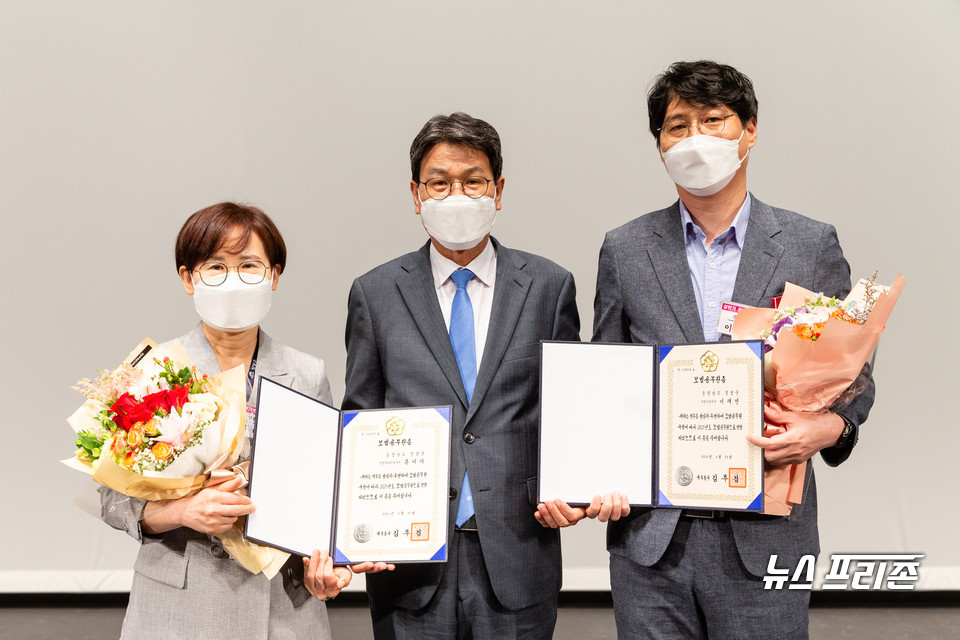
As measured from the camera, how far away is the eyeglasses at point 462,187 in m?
1.93

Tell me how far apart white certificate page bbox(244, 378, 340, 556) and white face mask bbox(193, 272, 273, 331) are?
0.26m

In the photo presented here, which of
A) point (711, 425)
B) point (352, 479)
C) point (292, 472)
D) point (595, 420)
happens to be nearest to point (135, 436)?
point (292, 472)

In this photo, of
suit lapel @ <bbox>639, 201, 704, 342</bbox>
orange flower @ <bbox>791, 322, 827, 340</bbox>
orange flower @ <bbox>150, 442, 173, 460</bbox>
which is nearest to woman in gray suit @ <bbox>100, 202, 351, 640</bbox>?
orange flower @ <bbox>150, 442, 173, 460</bbox>

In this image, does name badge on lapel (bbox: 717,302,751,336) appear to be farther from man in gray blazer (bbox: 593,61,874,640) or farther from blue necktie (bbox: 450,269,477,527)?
blue necktie (bbox: 450,269,477,527)

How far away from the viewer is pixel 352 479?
5.60 feet

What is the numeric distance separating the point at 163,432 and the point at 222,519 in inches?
9.0

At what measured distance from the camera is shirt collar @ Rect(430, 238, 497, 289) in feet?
6.46

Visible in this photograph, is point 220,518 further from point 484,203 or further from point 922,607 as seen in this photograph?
point 922,607

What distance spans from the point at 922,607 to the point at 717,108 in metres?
3.05

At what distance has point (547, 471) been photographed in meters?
1.72

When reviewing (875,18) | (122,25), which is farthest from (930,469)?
(122,25)

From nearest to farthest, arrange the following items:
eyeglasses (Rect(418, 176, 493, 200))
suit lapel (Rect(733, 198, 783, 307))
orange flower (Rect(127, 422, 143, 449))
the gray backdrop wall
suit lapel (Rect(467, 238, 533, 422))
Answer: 1. orange flower (Rect(127, 422, 143, 449))
2. suit lapel (Rect(733, 198, 783, 307))
3. suit lapel (Rect(467, 238, 533, 422))
4. eyeglasses (Rect(418, 176, 493, 200))
5. the gray backdrop wall

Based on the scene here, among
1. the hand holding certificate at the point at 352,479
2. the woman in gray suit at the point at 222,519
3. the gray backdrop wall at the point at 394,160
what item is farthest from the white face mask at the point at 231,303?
the gray backdrop wall at the point at 394,160

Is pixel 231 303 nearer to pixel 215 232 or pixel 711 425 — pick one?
pixel 215 232
